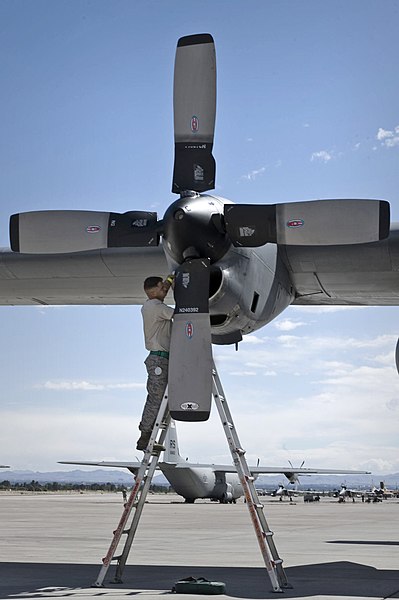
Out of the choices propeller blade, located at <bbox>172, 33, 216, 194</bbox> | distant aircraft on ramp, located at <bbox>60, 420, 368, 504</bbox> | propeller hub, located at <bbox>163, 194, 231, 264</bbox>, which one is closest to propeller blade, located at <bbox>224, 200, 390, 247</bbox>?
propeller hub, located at <bbox>163, 194, 231, 264</bbox>

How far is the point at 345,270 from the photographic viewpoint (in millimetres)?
12305

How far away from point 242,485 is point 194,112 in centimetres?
459

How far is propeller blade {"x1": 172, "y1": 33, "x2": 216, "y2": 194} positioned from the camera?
32.3 feet

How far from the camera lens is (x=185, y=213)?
8750 mm

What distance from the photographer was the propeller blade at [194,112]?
9.84 m

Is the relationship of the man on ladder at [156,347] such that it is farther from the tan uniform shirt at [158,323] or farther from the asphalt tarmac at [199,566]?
the asphalt tarmac at [199,566]

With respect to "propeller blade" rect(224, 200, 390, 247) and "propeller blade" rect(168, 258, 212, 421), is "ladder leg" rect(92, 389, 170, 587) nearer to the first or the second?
"propeller blade" rect(168, 258, 212, 421)

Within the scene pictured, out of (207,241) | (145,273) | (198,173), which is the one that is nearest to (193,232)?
(207,241)

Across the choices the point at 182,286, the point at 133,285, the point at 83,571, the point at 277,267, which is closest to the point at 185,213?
the point at 182,286

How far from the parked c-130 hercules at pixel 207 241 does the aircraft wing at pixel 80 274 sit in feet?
0.24

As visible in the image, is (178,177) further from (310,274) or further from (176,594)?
(176,594)

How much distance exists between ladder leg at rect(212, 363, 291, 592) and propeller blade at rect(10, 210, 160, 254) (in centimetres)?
174

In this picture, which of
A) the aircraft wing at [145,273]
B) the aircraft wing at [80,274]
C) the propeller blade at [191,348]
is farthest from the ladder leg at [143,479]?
the aircraft wing at [80,274]

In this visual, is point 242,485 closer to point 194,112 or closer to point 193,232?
point 193,232
